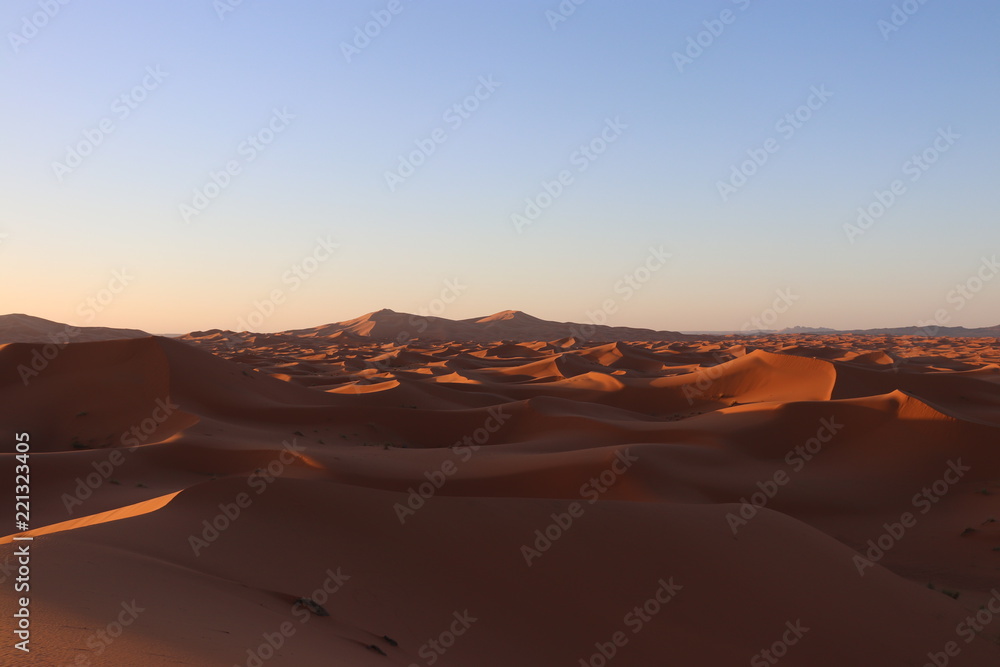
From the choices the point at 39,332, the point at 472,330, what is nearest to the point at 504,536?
the point at 39,332

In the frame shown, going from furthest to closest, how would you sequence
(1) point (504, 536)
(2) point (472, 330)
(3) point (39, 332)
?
1. (2) point (472, 330)
2. (3) point (39, 332)
3. (1) point (504, 536)

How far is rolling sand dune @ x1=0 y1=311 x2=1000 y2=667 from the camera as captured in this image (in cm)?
494

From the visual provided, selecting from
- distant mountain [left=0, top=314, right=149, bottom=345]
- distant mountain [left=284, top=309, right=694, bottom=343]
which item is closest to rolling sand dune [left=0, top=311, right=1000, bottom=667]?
distant mountain [left=0, top=314, right=149, bottom=345]

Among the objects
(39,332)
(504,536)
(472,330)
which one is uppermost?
(504,536)

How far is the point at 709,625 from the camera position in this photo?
20.7ft

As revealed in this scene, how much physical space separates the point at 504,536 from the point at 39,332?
69847 mm

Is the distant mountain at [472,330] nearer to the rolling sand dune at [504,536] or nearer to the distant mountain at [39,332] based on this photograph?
the distant mountain at [39,332]

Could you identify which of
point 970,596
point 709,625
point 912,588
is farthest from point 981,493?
point 709,625

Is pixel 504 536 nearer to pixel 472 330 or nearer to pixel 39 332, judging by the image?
pixel 39 332

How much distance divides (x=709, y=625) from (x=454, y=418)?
11955mm

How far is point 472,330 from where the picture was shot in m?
90.9

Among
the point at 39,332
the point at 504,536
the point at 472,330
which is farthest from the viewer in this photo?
the point at 472,330

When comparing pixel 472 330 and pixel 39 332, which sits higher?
pixel 472 330

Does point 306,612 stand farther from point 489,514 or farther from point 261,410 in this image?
point 261,410
